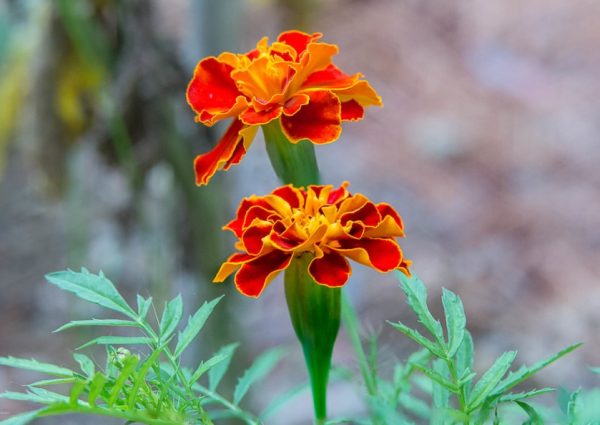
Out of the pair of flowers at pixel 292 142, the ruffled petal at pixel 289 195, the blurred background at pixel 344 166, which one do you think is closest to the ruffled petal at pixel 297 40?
the pair of flowers at pixel 292 142

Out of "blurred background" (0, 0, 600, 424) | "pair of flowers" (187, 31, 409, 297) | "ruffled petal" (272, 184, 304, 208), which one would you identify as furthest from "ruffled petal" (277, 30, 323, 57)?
"blurred background" (0, 0, 600, 424)

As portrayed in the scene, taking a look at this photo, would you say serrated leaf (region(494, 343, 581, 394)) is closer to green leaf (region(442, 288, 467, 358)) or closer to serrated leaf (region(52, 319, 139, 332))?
green leaf (region(442, 288, 467, 358))

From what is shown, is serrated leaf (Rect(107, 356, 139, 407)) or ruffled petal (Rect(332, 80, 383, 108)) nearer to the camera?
serrated leaf (Rect(107, 356, 139, 407))

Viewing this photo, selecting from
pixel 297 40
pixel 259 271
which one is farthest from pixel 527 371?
pixel 297 40

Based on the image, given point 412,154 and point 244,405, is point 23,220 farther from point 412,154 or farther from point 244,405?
point 244,405

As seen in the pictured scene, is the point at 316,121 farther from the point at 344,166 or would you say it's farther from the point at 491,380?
the point at 344,166

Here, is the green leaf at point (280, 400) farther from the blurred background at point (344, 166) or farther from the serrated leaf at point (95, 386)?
the serrated leaf at point (95, 386)

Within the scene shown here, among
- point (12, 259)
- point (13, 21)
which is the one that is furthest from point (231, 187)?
point (12, 259)
